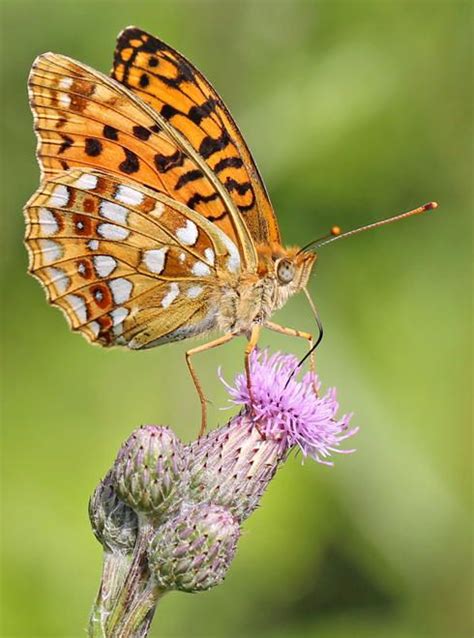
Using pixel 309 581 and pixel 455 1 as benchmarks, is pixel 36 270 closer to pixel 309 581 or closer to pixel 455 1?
pixel 309 581

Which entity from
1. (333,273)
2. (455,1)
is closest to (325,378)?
(333,273)

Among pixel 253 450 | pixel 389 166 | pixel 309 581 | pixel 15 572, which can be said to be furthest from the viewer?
pixel 389 166

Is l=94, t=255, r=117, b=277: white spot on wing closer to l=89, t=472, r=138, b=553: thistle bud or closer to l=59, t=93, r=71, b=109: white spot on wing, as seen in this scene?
l=59, t=93, r=71, b=109: white spot on wing

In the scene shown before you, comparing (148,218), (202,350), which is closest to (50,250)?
(148,218)

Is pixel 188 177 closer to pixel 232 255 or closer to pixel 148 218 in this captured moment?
pixel 148 218

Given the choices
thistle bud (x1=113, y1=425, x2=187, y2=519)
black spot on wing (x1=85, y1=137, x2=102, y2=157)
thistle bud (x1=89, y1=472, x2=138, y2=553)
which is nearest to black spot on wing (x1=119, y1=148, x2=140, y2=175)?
black spot on wing (x1=85, y1=137, x2=102, y2=157)

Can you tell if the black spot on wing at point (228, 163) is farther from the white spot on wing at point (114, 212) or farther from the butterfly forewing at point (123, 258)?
the white spot on wing at point (114, 212)
